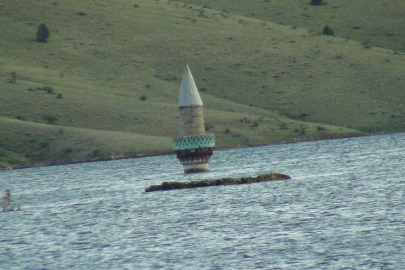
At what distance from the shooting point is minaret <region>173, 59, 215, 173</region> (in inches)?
2242

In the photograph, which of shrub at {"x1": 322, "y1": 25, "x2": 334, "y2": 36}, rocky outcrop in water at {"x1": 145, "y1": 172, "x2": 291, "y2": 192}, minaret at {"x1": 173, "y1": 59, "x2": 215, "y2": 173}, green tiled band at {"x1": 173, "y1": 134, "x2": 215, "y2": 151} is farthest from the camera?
shrub at {"x1": 322, "y1": 25, "x2": 334, "y2": 36}

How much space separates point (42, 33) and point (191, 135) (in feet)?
237

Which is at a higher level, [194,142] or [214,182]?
[194,142]

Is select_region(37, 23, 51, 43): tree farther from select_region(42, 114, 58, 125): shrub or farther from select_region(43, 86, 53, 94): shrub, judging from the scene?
select_region(42, 114, 58, 125): shrub

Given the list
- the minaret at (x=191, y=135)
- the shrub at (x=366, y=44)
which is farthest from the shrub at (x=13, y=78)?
the minaret at (x=191, y=135)

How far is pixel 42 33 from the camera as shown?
125 meters

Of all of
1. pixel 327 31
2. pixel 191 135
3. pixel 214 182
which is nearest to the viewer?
pixel 214 182

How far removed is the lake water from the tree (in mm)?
57548

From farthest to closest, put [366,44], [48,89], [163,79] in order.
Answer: [366,44] < [163,79] < [48,89]

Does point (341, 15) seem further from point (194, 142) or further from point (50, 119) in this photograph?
point (194, 142)

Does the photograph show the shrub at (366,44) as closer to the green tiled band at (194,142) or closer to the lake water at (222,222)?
the lake water at (222,222)

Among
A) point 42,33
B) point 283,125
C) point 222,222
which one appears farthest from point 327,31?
point 222,222

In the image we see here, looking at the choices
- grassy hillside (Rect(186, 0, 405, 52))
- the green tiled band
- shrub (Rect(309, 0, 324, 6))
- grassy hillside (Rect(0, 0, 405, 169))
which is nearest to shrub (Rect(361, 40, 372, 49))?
grassy hillside (Rect(0, 0, 405, 169))

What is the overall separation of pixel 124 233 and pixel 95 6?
344 ft
